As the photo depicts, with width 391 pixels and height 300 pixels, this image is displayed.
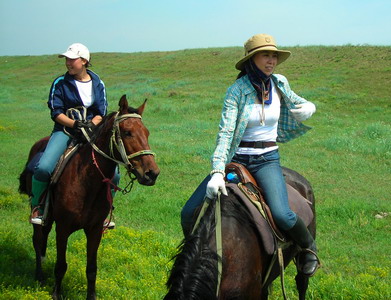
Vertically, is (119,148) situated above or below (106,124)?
below

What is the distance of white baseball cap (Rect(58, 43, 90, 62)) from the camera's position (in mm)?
5367

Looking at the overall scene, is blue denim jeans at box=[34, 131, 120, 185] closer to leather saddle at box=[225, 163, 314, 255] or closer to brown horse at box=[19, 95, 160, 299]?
brown horse at box=[19, 95, 160, 299]

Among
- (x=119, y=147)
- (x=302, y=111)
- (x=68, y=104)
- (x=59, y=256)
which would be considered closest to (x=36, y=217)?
(x=59, y=256)

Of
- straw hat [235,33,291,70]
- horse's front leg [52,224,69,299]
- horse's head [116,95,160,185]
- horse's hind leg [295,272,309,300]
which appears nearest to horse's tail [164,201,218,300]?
horse's head [116,95,160,185]

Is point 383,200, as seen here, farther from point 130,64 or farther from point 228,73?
point 130,64

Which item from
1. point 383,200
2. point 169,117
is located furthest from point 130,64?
point 383,200

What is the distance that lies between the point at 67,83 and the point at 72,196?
1.46m

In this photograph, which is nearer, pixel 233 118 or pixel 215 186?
pixel 215 186

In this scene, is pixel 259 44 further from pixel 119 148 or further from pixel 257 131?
pixel 119 148

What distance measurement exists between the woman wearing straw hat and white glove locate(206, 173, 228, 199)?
0.25 meters

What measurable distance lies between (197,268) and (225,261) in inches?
15.2

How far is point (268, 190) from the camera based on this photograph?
397cm

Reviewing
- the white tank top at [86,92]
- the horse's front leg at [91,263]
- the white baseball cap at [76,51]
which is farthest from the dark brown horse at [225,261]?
the white baseball cap at [76,51]

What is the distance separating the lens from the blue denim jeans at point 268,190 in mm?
3873
